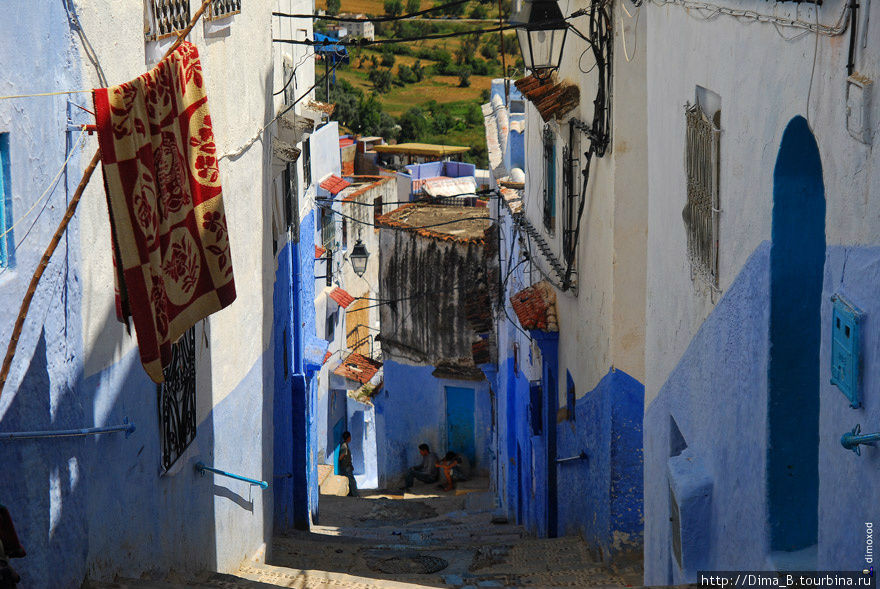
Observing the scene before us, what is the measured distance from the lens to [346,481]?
2420 centimetres

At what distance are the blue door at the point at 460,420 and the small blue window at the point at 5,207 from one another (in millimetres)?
21107

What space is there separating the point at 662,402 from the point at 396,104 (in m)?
55.8

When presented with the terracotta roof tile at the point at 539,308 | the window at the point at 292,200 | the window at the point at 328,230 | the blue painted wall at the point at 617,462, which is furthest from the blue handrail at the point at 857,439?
the window at the point at 328,230

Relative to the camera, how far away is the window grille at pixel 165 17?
6.43m

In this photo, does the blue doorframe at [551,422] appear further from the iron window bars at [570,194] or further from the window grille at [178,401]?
the window grille at [178,401]

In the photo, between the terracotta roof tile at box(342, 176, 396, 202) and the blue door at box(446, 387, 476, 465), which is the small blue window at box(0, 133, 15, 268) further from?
the terracotta roof tile at box(342, 176, 396, 202)

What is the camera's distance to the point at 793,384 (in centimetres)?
451

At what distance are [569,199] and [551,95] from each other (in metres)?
1.19

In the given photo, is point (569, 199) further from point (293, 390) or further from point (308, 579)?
point (293, 390)

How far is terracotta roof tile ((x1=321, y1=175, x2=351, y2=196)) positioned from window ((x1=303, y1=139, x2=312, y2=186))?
67.6 inches

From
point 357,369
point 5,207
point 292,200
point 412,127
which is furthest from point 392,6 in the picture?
point 5,207

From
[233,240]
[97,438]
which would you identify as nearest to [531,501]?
[233,240]

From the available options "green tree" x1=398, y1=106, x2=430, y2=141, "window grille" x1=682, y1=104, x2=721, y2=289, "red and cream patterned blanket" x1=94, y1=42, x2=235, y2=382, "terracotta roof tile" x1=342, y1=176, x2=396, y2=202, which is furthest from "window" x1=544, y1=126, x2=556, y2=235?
"green tree" x1=398, y1=106, x2=430, y2=141

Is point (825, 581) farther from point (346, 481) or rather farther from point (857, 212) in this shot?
point (346, 481)
